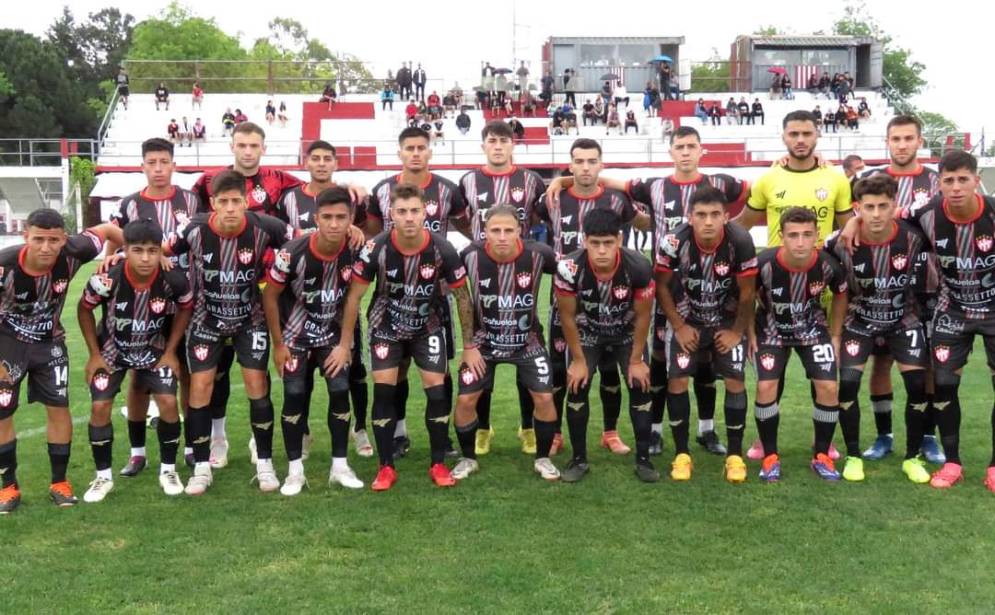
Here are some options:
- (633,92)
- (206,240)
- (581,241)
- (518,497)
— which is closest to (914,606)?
(518,497)

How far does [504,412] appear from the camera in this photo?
26.0 feet

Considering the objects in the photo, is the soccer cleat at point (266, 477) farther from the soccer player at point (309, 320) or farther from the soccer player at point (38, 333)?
the soccer player at point (38, 333)

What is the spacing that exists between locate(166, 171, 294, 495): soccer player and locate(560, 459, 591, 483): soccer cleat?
1749 millimetres

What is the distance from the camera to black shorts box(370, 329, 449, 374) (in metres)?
5.88

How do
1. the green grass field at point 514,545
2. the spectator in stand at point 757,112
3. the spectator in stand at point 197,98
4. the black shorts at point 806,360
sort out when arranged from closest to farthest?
the green grass field at point 514,545
the black shorts at point 806,360
the spectator in stand at point 757,112
the spectator in stand at point 197,98

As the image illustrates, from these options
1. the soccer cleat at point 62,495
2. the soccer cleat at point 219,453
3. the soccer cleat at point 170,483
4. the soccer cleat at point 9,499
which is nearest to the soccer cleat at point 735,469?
the soccer cleat at point 219,453

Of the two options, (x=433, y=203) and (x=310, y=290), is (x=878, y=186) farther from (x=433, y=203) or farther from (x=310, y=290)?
(x=310, y=290)

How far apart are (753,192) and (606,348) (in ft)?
4.86

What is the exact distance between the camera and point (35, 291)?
17.8 feet

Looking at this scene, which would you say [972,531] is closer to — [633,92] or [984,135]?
[984,135]

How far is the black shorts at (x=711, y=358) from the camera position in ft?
19.4

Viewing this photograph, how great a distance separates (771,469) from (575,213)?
2074mm

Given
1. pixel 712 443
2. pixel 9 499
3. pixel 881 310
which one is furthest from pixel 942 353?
pixel 9 499

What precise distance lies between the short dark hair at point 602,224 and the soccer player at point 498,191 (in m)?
0.95
